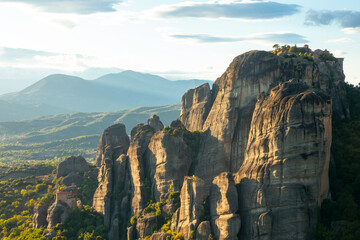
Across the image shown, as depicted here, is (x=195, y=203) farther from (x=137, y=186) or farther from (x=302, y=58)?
(x=302, y=58)

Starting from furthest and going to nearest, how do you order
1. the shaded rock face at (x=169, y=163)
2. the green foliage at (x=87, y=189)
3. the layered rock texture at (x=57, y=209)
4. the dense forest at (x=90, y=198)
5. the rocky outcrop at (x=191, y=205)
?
the green foliage at (x=87, y=189) → the layered rock texture at (x=57, y=209) → the shaded rock face at (x=169, y=163) → the rocky outcrop at (x=191, y=205) → the dense forest at (x=90, y=198)

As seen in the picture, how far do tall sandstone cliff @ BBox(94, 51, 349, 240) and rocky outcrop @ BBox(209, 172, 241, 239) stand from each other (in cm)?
14

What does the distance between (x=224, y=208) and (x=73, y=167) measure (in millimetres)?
56223

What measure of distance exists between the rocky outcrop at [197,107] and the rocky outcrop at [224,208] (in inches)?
1107

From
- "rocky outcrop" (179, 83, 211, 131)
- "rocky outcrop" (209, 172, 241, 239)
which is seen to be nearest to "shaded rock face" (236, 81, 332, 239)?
"rocky outcrop" (209, 172, 241, 239)

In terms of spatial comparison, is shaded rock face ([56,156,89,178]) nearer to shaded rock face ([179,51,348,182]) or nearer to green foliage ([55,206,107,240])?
green foliage ([55,206,107,240])

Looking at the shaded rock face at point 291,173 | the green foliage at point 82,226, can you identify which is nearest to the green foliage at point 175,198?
the green foliage at point 82,226

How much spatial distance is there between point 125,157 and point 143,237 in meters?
19.7

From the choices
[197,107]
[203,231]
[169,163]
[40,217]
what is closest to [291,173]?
[203,231]

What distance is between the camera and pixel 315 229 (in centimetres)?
6203

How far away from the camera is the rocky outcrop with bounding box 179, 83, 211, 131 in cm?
9675

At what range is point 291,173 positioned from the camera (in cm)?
6231

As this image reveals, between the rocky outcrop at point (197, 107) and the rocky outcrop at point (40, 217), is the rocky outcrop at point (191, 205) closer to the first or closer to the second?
the rocky outcrop at point (197, 107)

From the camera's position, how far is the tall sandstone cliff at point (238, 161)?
6231 centimetres
